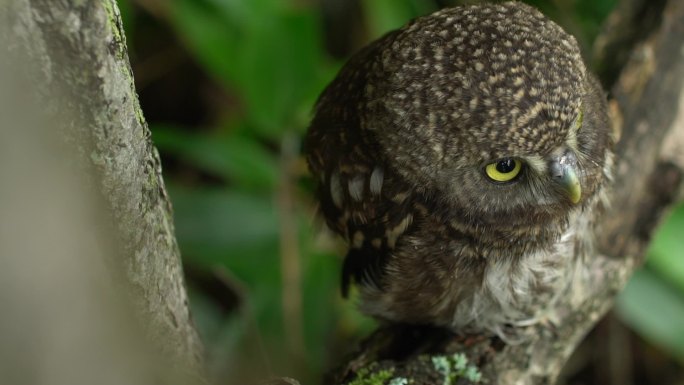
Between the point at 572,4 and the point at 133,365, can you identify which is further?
the point at 572,4

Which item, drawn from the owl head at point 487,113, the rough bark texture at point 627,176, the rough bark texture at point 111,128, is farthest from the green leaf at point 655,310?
the rough bark texture at point 111,128

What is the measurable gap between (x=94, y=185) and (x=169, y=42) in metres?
2.97

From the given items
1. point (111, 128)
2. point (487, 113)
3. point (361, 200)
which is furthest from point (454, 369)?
point (111, 128)

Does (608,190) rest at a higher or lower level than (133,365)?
lower

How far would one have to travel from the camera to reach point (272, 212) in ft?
10.7

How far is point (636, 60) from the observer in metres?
2.73

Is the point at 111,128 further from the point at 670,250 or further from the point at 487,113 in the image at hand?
the point at 670,250

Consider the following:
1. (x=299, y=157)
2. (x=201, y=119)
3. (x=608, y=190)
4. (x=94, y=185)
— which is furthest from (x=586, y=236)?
(x=201, y=119)

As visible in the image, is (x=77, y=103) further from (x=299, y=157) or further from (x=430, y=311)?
(x=299, y=157)

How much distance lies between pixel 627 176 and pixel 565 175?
77cm

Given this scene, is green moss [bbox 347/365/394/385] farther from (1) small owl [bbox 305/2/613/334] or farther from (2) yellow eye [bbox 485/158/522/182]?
(2) yellow eye [bbox 485/158/522/182]

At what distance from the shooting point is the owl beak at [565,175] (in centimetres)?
201

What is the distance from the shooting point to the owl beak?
2.01m

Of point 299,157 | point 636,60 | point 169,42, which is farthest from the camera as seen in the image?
point 169,42
